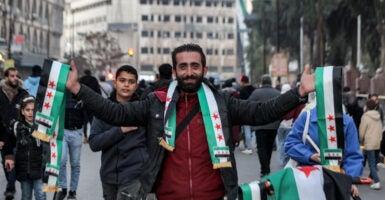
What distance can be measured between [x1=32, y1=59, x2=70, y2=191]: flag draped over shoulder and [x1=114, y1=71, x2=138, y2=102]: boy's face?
2.34m

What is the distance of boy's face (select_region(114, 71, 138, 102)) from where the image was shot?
7.71 meters

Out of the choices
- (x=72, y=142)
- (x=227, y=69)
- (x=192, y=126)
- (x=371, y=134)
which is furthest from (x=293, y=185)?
(x=227, y=69)

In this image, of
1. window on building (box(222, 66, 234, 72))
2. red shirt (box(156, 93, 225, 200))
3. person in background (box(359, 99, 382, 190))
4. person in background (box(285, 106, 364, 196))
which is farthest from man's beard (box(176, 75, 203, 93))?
window on building (box(222, 66, 234, 72))

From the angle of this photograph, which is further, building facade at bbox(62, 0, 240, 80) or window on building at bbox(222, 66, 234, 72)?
window on building at bbox(222, 66, 234, 72)

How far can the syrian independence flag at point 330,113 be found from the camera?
5.15 meters

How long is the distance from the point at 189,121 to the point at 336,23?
41.6m

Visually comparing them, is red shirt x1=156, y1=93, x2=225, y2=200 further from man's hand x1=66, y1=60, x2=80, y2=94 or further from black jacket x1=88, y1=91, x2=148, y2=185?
black jacket x1=88, y1=91, x2=148, y2=185

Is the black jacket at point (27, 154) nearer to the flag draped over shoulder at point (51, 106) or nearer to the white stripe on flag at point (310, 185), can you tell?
the flag draped over shoulder at point (51, 106)

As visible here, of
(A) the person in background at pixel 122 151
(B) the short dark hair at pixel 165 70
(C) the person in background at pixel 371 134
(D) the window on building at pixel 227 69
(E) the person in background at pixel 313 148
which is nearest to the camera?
(E) the person in background at pixel 313 148

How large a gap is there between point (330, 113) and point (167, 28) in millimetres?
149178

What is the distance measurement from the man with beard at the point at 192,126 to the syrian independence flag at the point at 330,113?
0.27 feet

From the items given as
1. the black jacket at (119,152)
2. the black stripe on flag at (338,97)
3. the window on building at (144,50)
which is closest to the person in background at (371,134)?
the black jacket at (119,152)

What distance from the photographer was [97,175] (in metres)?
15.2

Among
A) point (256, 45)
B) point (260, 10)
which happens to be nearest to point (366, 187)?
point (260, 10)
